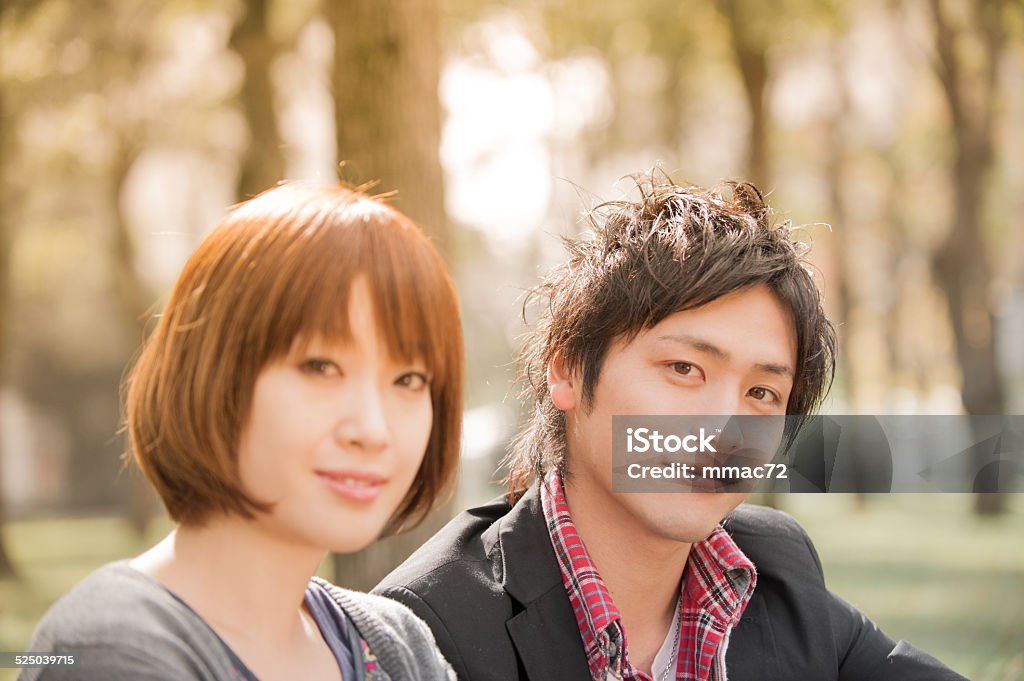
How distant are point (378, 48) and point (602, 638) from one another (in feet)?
10.2

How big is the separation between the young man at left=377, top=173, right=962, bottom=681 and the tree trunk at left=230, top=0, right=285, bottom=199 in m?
7.48

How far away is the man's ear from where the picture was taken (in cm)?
292

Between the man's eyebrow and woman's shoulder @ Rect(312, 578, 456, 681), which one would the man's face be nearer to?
the man's eyebrow

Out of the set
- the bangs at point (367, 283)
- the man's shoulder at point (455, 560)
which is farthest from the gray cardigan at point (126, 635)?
the man's shoulder at point (455, 560)

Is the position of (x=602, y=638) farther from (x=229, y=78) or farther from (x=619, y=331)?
(x=229, y=78)

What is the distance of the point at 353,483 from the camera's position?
1.86 meters

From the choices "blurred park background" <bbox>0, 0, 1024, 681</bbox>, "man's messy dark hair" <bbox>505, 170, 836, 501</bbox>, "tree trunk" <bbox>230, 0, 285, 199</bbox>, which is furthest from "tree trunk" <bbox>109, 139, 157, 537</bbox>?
"man's messy dark hair" <bbox>505, 170, 836, 501</bbox>

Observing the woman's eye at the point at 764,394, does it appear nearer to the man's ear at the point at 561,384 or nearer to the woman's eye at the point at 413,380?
the man's ear at the point at 561,384

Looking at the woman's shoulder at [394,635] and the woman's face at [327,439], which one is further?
the woman's shoulder at [394,635]

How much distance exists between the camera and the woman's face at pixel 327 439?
1817mm

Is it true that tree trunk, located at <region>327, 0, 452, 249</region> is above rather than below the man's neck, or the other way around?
above

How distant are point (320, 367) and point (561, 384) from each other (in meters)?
1.19

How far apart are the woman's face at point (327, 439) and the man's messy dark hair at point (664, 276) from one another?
1.00 metres

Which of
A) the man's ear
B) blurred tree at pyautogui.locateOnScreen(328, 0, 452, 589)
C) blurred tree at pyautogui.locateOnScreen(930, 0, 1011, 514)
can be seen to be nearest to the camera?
the man's ear
